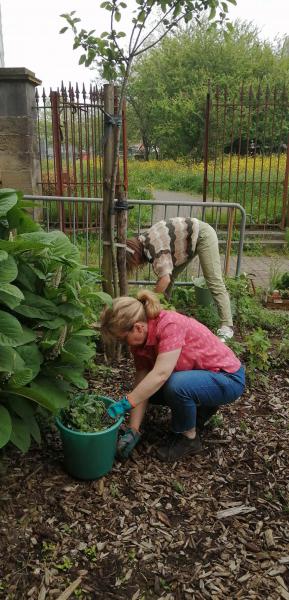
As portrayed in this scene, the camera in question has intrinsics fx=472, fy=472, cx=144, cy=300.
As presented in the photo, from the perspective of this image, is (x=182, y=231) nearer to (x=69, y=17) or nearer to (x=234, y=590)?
(x=69, y=17)

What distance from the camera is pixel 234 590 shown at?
1.92 meters

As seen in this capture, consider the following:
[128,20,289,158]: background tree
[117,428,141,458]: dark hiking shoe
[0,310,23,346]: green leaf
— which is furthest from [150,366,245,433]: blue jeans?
[128,20,289,158]: background tree

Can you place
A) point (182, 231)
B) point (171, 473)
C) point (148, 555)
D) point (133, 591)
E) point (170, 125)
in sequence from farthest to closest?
point (170, 125) → point (182, 231) → point (171, 473) → point (148, 555) → point (133, 591)

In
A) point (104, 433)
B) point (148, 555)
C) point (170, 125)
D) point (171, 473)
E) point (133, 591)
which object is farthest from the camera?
A: point (170, 125)

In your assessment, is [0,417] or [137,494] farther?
[137,494]

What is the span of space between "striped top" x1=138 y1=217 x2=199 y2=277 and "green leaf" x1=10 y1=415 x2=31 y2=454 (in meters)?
2.07

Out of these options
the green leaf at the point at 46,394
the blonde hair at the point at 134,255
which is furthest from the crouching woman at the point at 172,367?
the blonde hair at the point at 134,255

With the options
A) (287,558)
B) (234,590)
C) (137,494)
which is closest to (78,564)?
(137,494)

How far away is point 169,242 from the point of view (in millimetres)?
4000

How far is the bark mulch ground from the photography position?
1.91 m

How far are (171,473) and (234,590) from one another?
72cm

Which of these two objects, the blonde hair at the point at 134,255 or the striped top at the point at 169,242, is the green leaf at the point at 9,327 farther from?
the striped top at the point at 169,242

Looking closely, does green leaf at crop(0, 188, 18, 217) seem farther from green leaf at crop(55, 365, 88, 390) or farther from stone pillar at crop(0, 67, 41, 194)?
stone pillar at crop(0, 67, 41, 194)

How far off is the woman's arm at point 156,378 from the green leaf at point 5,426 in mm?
655
